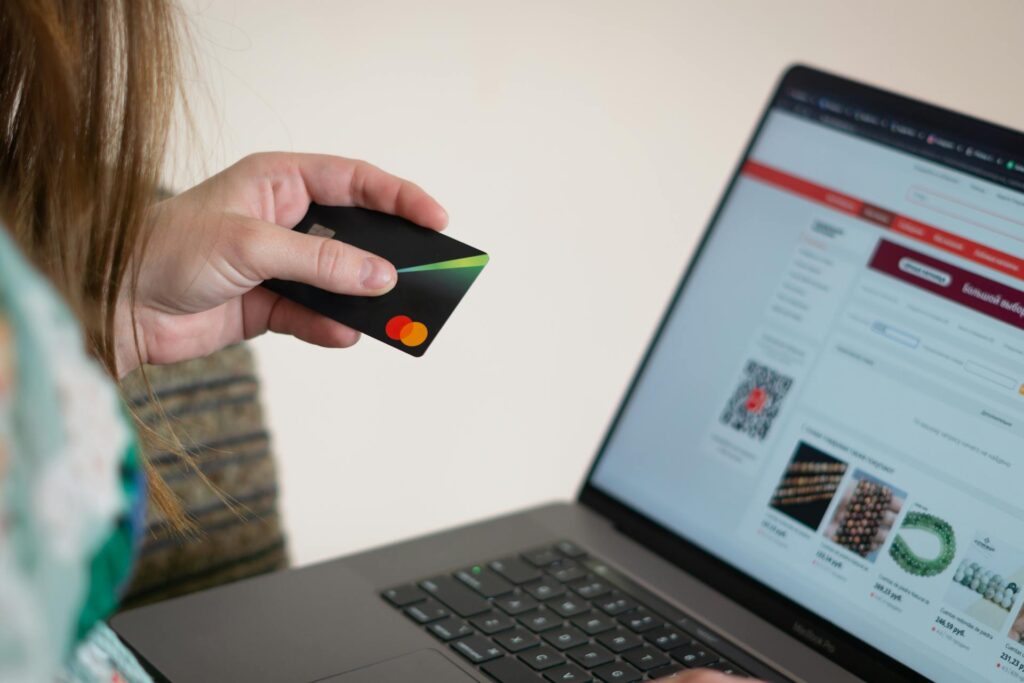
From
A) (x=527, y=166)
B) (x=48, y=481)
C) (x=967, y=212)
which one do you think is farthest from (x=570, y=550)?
(x=527, y=166)

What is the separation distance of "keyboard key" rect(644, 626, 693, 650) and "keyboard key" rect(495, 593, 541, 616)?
78 millimetres

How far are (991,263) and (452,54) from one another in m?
1.11

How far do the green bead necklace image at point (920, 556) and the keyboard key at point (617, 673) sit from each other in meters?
0.18

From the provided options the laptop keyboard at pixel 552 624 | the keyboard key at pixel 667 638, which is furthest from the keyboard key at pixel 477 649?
the keyboard key at pixel 667 638

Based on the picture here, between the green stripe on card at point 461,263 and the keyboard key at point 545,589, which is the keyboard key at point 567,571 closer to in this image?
the keyboard key at point 545,589

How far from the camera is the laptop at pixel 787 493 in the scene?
64 cm

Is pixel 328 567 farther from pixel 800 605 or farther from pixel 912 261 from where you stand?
pixel 912 261

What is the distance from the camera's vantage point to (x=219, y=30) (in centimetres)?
138

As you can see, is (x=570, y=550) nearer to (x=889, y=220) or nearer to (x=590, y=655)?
(x=590, y=655)

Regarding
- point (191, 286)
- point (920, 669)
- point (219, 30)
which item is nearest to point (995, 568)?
point (920, 669)

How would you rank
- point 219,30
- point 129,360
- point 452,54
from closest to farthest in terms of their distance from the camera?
point 129,360, point 219,30, point 452,54

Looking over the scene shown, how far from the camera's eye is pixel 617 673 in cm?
64

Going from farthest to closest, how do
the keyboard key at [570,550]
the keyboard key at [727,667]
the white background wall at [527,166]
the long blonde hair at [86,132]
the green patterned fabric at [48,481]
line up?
the white background wall at [527,166] → the keyboard key at [570,550] → the keyboard key at [727,667] → the long blonde hair at [86,132] → the green patterned fabric at [48,481]

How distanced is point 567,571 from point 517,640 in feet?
0.33
